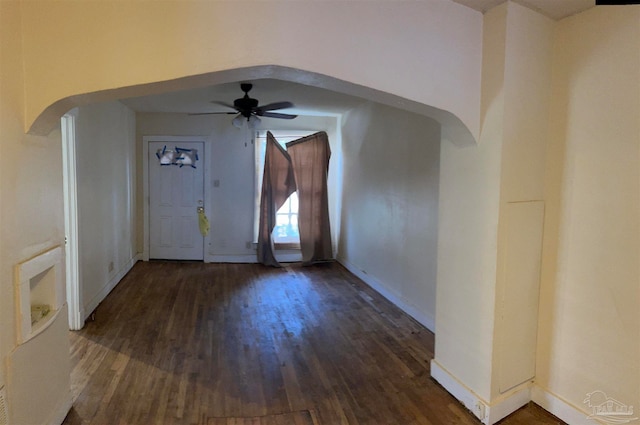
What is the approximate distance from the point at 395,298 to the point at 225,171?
353cm

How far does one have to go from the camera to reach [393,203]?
177 inches

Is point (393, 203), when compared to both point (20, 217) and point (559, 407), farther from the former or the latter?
point (20, 217)

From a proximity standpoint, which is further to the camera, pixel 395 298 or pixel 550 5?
pixel 395 298

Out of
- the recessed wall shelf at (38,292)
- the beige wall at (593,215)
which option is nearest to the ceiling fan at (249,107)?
the recessed wall shelf at (38,292)

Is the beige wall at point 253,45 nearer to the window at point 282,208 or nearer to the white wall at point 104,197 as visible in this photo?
the white wall at point 104,197

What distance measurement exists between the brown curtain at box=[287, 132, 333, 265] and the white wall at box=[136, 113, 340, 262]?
388mm

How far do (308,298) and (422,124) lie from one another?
92.2 inches

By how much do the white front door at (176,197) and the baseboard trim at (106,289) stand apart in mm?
567

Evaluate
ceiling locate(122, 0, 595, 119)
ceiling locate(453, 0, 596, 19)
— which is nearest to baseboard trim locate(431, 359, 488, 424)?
ceiling locate(453, 0, 596, 19)

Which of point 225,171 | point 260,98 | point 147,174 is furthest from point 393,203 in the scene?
point 147,174

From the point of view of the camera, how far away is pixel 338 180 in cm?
654

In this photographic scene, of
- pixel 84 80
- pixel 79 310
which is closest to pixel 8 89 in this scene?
pixel 84 80

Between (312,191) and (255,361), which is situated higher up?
(312,191)

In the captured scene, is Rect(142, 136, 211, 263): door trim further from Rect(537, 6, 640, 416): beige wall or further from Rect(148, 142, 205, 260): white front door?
Rect(537, 6, 640, 416): beige wall
